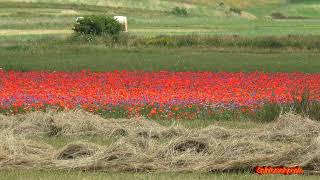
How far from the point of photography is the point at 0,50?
162ft

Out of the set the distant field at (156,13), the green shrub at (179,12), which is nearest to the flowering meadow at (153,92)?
the distant field at (156,13)

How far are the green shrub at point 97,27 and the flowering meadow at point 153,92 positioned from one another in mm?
28356

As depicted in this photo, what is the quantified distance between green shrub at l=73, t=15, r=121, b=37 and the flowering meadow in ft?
93.0

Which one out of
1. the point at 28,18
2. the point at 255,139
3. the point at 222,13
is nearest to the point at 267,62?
the point at 255,139

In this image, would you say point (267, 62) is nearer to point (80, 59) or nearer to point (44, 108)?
point (80, 59)

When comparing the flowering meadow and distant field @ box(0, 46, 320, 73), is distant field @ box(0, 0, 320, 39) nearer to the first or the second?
distant field @ box(0, 46, 320, 73)

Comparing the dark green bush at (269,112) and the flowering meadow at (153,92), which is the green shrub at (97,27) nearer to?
the flowering meadow at (153,92)

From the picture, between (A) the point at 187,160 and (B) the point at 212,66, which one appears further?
(B) the point at 212,66

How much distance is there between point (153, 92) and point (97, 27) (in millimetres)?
33581

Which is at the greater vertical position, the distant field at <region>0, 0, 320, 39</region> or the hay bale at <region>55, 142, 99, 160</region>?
the hay bale at <region>55, 142, 99, 160</region>

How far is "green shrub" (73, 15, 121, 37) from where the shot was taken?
57.6m

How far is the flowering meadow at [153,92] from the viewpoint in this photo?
73.6 feet

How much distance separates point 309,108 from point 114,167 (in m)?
8.12

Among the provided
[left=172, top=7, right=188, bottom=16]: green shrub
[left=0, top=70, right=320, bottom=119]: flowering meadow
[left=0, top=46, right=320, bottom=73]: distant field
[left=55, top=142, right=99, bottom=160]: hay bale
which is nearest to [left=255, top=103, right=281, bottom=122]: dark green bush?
[left=0, top=70, right=320, bottom=119]: flowering meadow
